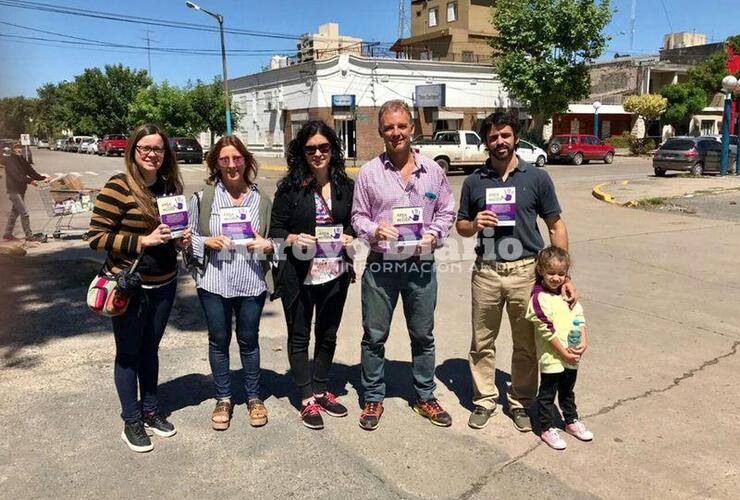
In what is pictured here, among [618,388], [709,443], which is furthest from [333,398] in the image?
[709,443]

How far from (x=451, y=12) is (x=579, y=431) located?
171ft

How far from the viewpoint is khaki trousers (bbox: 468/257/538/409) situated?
3.50 m

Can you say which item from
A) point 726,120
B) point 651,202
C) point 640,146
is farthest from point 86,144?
point 651,202

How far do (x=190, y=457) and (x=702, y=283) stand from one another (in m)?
6.52

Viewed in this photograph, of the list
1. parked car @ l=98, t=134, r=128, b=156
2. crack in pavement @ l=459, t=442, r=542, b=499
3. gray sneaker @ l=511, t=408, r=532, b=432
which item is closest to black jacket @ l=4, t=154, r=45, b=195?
gray sneaker @ l=511, t=408, r=532, b=432

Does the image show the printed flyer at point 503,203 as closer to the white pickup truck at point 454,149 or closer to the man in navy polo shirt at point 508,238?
the man in navy polo shirt at point 508,238

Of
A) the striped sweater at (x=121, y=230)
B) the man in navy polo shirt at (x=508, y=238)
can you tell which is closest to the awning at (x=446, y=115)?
the man in navy polo shirt at (x=508, y=238)

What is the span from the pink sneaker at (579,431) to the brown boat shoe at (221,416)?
217cm

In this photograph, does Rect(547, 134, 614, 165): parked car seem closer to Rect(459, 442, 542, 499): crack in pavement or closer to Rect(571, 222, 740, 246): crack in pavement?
Rect(571, 222, 740, 246): crack in pavement

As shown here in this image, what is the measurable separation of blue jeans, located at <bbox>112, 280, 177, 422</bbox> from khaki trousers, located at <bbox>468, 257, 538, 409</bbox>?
193 centimetres

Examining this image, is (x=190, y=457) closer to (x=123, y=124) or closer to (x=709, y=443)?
(x=709, y=443)

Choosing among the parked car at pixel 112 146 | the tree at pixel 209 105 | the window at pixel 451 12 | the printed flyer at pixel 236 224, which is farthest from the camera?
the window at pixel 451 12

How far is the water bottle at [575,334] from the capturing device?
11.0ft

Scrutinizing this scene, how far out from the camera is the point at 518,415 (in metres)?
3.68
